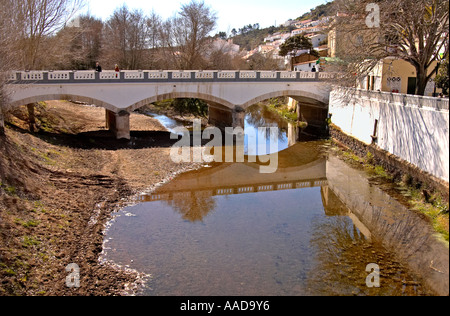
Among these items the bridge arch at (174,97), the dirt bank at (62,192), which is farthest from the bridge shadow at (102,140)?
the bridge arch at (174,97)

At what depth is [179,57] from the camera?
135ft

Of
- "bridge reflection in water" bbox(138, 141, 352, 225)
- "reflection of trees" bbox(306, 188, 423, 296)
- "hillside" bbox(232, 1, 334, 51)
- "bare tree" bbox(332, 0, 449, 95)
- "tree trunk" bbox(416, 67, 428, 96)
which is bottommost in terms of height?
"reflection of trees" bbox(306, 188, 423, 296)

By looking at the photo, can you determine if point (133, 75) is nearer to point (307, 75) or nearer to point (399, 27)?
point (307, 75)

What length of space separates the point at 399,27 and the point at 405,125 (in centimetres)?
478

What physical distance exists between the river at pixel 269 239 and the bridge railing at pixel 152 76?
27.3 feet

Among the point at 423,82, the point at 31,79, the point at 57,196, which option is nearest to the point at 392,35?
the point at 423,82

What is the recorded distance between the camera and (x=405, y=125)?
1691 cm

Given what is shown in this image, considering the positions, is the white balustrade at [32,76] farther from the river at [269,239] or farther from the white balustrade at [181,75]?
the river at [269,239]

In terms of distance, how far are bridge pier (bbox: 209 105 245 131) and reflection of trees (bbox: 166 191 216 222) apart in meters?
10.9

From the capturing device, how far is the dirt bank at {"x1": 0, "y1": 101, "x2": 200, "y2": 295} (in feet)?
30.2

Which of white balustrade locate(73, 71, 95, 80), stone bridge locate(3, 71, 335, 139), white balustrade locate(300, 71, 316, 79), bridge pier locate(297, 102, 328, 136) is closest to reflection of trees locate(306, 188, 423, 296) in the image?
stone bridge locate(3, 71, 335, 139)

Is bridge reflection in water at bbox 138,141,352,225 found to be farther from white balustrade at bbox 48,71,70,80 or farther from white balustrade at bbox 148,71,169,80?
white balustrade at bbox 48,71,70,80
